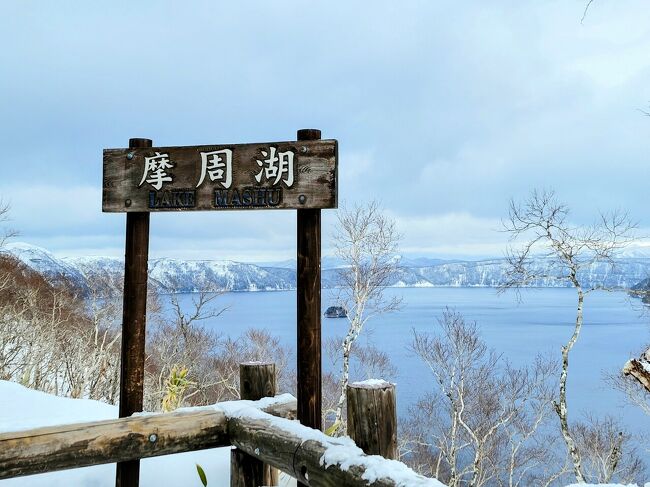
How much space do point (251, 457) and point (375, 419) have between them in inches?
44.6

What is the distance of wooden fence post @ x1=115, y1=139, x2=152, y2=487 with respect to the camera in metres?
3.11

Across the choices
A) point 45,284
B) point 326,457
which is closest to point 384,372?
point 45,284

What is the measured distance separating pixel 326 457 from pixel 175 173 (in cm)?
196

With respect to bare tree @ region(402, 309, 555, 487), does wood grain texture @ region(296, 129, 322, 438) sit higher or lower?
higher

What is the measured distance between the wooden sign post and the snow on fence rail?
13.2 inches

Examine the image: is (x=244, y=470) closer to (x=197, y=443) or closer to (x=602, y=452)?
(x=197, y=443)

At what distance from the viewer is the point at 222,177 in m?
3.05

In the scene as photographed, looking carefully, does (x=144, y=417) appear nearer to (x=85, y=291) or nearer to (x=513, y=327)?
(x=85, y=291)

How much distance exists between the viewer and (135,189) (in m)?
3.22

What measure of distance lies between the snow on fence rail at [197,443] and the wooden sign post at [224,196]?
13.2 inches

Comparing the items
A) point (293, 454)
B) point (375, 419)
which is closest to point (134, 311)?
point (293, 454)

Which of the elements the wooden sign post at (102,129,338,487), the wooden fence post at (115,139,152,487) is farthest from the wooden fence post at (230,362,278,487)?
the wooden fence post at (115,139,152,487)

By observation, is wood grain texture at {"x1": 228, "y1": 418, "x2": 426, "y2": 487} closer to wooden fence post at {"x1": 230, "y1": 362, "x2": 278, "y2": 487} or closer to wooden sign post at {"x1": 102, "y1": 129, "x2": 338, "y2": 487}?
wooden fence post at {"x1": 230, "y1": 362, "x2": 278, "y2": 487}

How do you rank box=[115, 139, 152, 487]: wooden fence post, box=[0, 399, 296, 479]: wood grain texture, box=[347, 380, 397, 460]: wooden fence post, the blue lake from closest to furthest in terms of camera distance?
1. box=[347, 380, 397, 460]: wooden fence post
2. box=[0, 399, 296, 479]: wood grain texture
3. box=[115, 139, 152, 487]: wooden fence post
4. the blue lake
